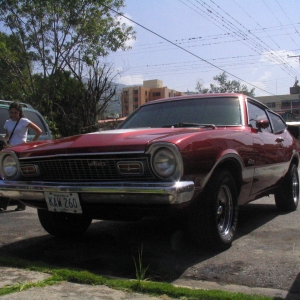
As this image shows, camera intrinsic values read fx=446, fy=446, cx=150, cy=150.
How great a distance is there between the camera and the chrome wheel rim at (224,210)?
4.16m

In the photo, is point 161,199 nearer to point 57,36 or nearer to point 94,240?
point 94,240

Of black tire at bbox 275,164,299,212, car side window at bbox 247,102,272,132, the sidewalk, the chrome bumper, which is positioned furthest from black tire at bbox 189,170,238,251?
black tire at bbox 275,164,299,212

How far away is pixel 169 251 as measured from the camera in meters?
4.20

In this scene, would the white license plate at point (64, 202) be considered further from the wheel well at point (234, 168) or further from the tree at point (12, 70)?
the tree at point (12, 70)

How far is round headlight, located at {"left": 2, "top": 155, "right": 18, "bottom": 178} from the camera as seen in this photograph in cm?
424

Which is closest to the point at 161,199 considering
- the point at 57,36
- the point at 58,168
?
the point at 58,168

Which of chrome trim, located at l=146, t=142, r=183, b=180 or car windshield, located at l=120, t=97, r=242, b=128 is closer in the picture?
chrome trim, located at l=146, t=142, r=183, b=180

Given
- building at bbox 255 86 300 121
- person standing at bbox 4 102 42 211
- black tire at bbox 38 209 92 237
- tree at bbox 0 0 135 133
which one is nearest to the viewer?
A: black tire at bbox 38 209 92 237

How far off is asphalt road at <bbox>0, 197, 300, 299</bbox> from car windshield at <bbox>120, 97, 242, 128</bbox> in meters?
1.24

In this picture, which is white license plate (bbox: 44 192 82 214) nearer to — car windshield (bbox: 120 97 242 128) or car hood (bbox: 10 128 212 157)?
car hood (bbox: 10 128 212 157)

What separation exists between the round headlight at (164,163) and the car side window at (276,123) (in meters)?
3.00

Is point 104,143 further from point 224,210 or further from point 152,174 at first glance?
point 224,210

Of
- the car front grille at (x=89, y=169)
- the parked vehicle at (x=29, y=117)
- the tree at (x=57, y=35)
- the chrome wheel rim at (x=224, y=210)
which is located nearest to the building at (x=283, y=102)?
the tree at (x=57, y=35)

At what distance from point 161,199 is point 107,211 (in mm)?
659
